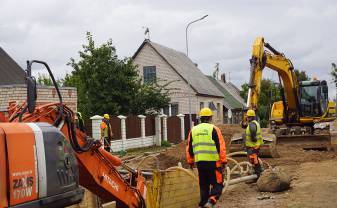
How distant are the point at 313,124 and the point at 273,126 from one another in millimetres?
1937

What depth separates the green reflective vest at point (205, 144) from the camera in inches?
350

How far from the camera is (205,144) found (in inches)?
352

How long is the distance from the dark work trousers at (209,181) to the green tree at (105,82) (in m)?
22.8

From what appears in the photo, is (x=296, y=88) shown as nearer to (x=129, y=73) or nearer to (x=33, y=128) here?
(x=129, y=73)

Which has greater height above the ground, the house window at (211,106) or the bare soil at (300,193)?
the house window at (211,106)

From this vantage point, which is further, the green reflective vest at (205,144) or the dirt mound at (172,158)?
the dirt mound at (172,158)

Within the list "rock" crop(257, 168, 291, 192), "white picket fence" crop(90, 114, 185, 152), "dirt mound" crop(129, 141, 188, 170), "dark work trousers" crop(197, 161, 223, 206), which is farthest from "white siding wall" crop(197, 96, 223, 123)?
"dark work trousers" crop(197, 161, 223, 206)

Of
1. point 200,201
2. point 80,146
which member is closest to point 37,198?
point 80,146

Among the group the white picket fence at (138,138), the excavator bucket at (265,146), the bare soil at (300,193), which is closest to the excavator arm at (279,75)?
the excavator bucket at (265,146)

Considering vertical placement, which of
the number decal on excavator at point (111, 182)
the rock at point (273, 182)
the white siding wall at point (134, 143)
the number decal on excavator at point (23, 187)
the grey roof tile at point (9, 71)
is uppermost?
Answer: the grey roof tile at point (9, 71)

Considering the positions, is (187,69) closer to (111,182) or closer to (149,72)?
(149,72)

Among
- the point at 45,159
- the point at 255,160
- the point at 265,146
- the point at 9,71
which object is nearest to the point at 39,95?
the point at 265,146

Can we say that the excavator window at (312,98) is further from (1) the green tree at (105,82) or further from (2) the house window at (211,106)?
(2) the house window at (211,106)

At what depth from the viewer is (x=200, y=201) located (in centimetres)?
924
